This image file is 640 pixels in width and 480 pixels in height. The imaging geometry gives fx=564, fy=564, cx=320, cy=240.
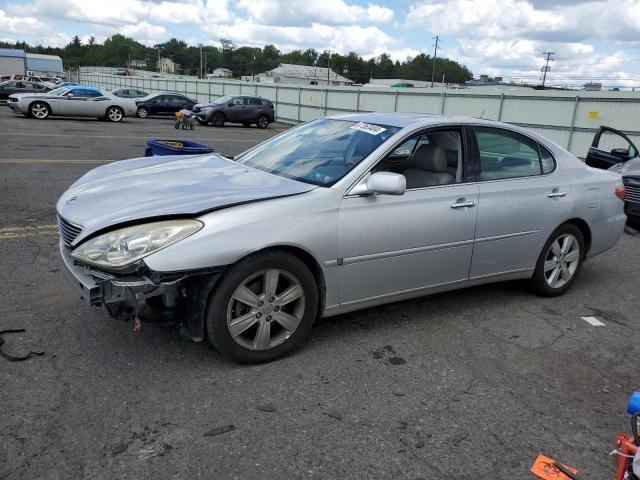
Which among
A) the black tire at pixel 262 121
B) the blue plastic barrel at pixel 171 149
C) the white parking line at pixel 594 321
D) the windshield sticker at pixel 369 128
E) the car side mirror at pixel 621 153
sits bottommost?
the black tire at pixel 262 121

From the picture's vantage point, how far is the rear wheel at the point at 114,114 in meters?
24.0

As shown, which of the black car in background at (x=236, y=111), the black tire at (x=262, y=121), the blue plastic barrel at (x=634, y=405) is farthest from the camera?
the black tire at (x=262, y=121)

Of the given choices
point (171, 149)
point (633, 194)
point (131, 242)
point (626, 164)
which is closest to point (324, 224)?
point (131, 242)

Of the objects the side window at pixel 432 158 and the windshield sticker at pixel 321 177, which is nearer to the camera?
the windshield sticker at pixel 321 177

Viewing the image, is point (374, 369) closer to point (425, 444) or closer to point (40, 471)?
point (425, 444)

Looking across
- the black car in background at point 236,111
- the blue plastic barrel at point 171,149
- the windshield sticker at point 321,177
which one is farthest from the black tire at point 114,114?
the windshield sticker at point 321,177

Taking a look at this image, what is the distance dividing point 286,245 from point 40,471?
5.57ft

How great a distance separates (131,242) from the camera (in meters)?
3.11

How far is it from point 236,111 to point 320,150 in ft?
77.0

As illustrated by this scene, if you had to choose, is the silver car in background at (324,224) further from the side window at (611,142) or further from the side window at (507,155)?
the side window at (611,142)

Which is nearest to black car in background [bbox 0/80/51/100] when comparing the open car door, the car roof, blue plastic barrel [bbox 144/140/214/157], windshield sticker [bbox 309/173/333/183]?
blue plastic barrel [bbox 144/140/214/157]

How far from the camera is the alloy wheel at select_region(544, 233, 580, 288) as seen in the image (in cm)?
499

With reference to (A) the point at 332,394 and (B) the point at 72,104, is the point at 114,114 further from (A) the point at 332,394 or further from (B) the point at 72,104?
(A) the point at 332,394

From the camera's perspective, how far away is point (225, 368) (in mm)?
3443
